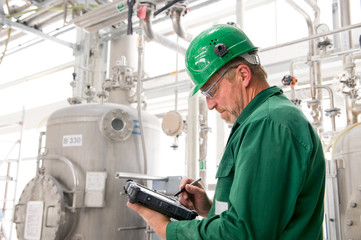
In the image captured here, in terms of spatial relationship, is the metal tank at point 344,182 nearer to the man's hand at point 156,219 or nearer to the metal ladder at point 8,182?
the man's hand at point 156,219

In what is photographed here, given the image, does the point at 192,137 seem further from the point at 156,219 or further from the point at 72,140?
the point at 156,219

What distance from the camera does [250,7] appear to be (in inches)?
126

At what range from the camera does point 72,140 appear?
208 centimetres

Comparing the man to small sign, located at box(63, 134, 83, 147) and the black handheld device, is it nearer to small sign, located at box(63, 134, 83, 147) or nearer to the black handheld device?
the black handheld device

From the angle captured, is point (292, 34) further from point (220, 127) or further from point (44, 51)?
point (44, 51)

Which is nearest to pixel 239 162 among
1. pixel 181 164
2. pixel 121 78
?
pixel 121 78

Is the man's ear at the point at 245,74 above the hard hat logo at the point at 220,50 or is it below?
below

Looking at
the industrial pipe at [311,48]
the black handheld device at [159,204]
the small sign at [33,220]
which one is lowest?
the small sign at [33,220]

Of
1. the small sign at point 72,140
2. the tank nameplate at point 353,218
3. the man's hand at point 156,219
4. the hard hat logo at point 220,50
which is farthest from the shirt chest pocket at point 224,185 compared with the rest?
the small sign at point 72,140

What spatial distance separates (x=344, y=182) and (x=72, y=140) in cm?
147

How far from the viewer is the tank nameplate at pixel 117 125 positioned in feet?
6.65

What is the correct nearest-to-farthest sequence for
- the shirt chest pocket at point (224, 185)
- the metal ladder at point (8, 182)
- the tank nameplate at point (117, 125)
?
the shirt chest pocket at point (224, 185) → the tank nameplate at point (117, 125) → the metal ladder at point (8, 182)

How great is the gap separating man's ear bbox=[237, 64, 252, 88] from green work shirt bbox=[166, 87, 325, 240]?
0.27 ft

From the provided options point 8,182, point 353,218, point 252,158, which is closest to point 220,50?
point 252,158
